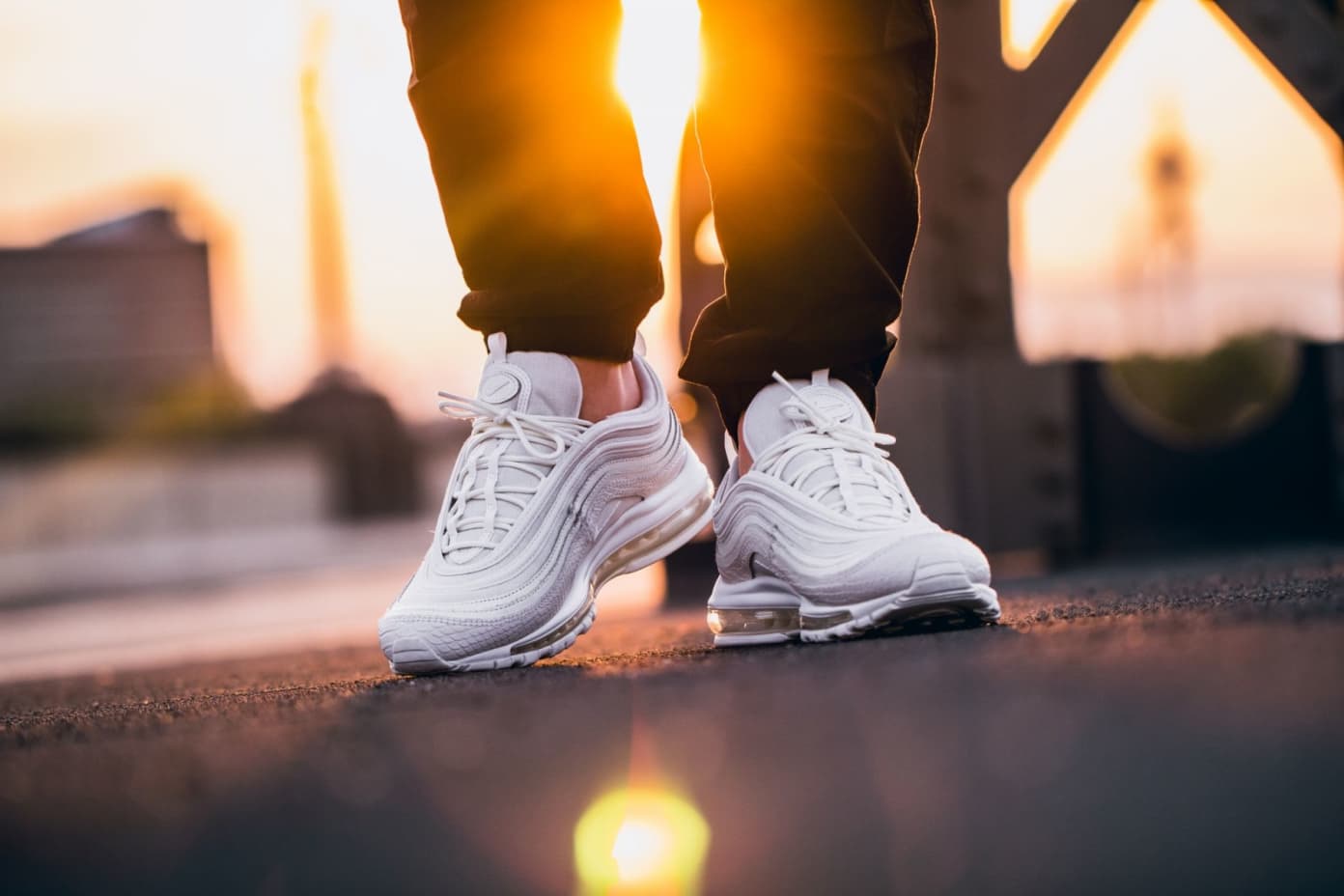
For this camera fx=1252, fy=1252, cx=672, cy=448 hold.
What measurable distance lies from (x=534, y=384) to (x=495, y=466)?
10 cm

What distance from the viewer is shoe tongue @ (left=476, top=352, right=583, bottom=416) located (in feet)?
4.52

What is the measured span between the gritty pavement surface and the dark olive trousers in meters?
0.56

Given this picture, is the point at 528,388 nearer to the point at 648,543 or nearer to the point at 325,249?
the point at 648,543

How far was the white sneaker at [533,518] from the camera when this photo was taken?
1234 mm

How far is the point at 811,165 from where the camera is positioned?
1332mm

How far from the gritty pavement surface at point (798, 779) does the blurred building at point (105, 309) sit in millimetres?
39891

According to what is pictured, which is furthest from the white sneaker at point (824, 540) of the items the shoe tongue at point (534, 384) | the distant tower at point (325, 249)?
the distant tower at point (325, 249)

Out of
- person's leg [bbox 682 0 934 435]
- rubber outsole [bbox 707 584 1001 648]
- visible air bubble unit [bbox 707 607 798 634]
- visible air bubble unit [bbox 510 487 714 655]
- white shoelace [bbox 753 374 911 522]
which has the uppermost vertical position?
person's leg [bbox 682 0 934 435]

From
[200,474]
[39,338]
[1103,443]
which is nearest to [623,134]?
[1103,443]

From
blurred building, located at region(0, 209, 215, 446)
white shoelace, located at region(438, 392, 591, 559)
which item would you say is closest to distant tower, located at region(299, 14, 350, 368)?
blurred building, located at region(0, 209, 215, 446)

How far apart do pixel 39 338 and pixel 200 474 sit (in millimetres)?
21023

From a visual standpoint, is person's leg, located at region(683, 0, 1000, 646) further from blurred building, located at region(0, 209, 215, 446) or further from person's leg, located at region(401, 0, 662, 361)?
blurred building, located at region(0, 209, 215, 446)

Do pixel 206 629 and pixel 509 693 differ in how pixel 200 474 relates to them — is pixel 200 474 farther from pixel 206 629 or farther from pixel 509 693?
pixel 509 693

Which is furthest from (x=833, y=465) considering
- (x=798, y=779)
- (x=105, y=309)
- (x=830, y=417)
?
(x=105, y=309)
